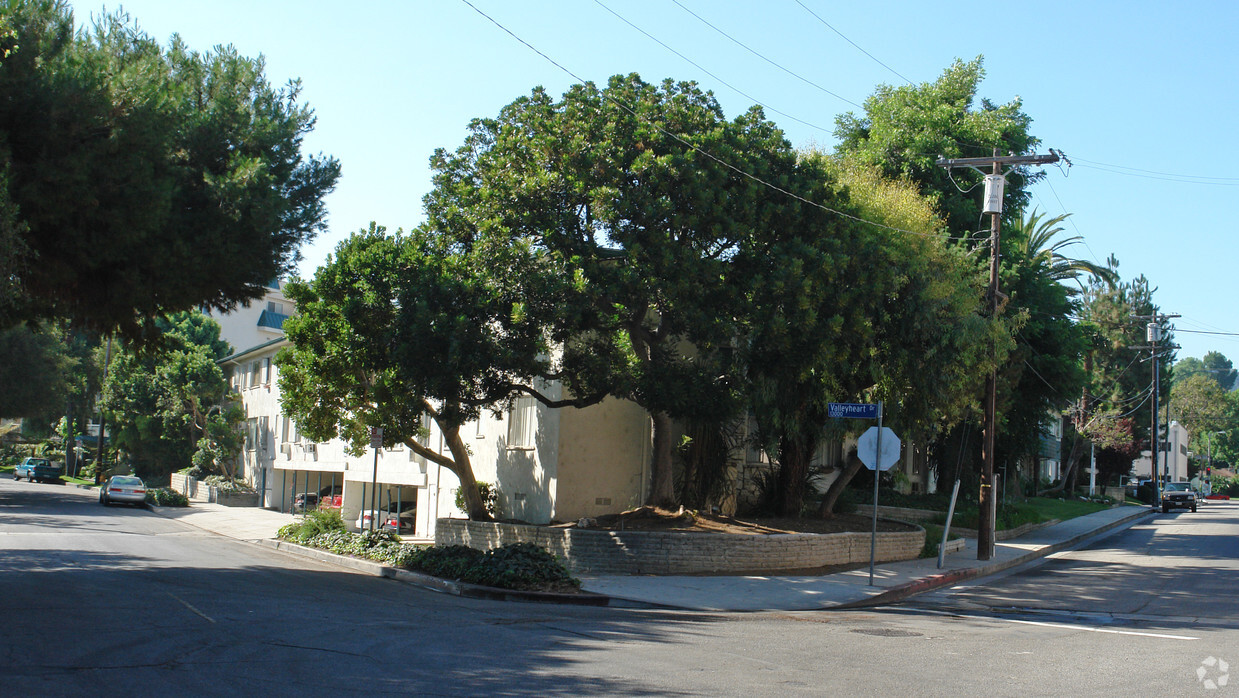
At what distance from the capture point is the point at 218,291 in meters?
16.1

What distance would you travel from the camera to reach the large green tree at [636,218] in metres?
16.4

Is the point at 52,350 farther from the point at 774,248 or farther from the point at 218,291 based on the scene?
the point at 774,248

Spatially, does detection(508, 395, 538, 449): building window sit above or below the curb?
above

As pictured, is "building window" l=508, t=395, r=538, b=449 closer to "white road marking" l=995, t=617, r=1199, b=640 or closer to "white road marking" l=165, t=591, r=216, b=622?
"white road marking" l=165, t=591, r=216, b=622

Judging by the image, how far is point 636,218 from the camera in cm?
1683

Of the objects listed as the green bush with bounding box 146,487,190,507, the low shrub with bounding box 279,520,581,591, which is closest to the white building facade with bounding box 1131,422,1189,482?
the green bush with bounding box 146,487,190,507

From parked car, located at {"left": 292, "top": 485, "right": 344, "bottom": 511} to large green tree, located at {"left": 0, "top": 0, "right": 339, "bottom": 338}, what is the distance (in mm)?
18968

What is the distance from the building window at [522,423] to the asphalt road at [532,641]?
20.3 ft

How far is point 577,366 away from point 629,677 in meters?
9.64

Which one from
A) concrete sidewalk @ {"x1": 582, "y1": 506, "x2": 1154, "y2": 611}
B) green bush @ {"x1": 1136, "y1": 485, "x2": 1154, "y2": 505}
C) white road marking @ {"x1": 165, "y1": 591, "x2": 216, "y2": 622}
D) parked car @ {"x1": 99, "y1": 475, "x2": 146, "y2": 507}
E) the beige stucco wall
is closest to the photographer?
white road marking @ {"x1": 165, "y1": 591, "x2": 216, "y2": 622}

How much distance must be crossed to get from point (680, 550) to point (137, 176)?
10906 millimetres

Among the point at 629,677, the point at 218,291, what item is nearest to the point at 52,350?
the point at 218,291

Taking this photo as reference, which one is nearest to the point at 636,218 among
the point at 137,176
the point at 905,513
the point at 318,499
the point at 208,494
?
the point at 137,176

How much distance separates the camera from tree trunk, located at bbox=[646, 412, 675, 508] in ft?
62.4
